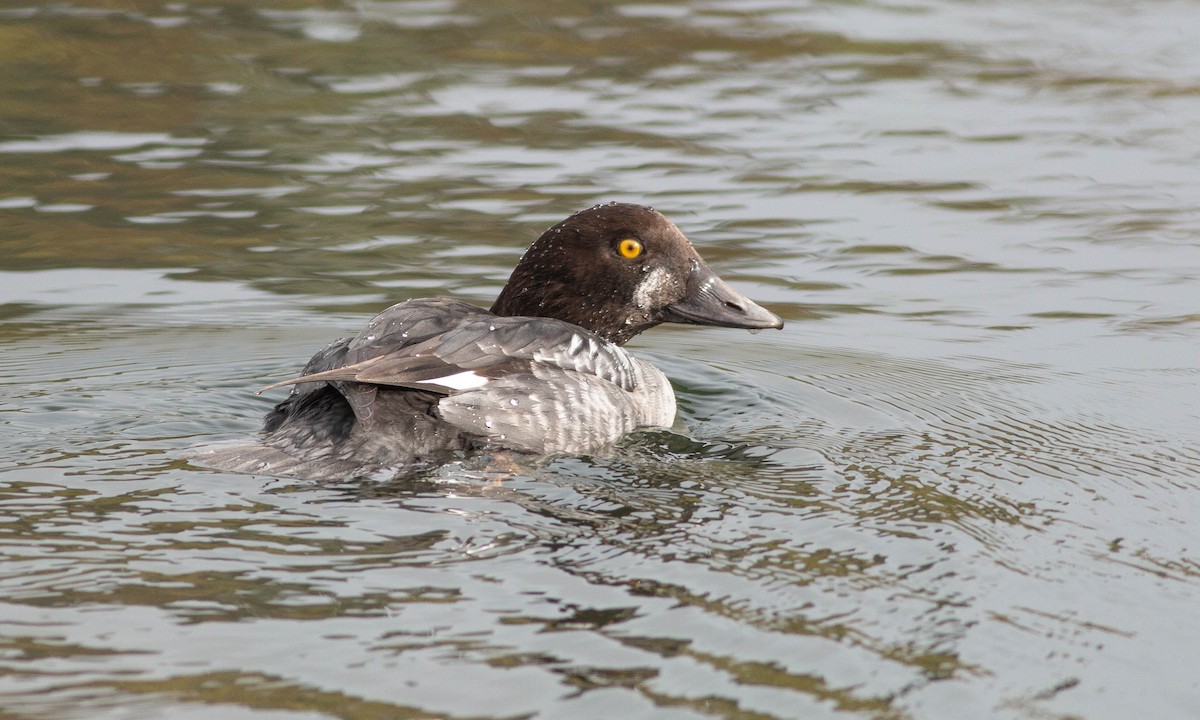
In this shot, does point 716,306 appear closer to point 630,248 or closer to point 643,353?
point 630,248

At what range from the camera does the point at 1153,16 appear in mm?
14570

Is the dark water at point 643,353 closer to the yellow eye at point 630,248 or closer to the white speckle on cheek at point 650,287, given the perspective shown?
the white speckle on cheek at point 650,287

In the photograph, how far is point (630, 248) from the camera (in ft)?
24.4

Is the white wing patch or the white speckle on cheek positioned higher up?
the white speckle on cheek

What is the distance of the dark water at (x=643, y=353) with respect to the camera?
170 inches

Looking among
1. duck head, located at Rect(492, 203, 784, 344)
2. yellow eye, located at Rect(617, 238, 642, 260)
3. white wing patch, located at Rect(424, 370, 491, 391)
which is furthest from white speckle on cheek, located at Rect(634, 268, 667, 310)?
white wing patch, located at Rect(424, 370, 491, 391)

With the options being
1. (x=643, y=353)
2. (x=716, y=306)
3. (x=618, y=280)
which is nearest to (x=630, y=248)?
(x=618, y=280)

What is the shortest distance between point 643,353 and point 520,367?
212 cm

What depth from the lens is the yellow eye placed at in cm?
741

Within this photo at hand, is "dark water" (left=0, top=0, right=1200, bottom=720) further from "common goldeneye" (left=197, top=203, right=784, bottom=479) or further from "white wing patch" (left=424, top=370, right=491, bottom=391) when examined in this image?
"white wing patch" (left=424, top=370, right=491, bottom=391)

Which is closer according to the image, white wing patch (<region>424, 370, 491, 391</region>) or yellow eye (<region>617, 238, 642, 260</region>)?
white wing patch (<region>424, 370, 491, 391</region>)

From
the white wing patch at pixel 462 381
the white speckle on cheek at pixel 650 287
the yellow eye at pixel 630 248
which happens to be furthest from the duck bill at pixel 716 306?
the white wing patch at pixel 462 381

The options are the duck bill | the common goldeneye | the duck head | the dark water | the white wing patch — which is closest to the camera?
the dark water

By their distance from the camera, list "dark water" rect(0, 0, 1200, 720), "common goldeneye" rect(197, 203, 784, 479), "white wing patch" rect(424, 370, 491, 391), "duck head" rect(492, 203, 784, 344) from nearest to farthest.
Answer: "dark water" rect(0, 0, 1200, 720) < "common goldeneye" rect(197, 203, 784, 479) < "white wing patch" rect(424, 370, 491, 391) < "duck head" rect(492, 203, 784, 344)
